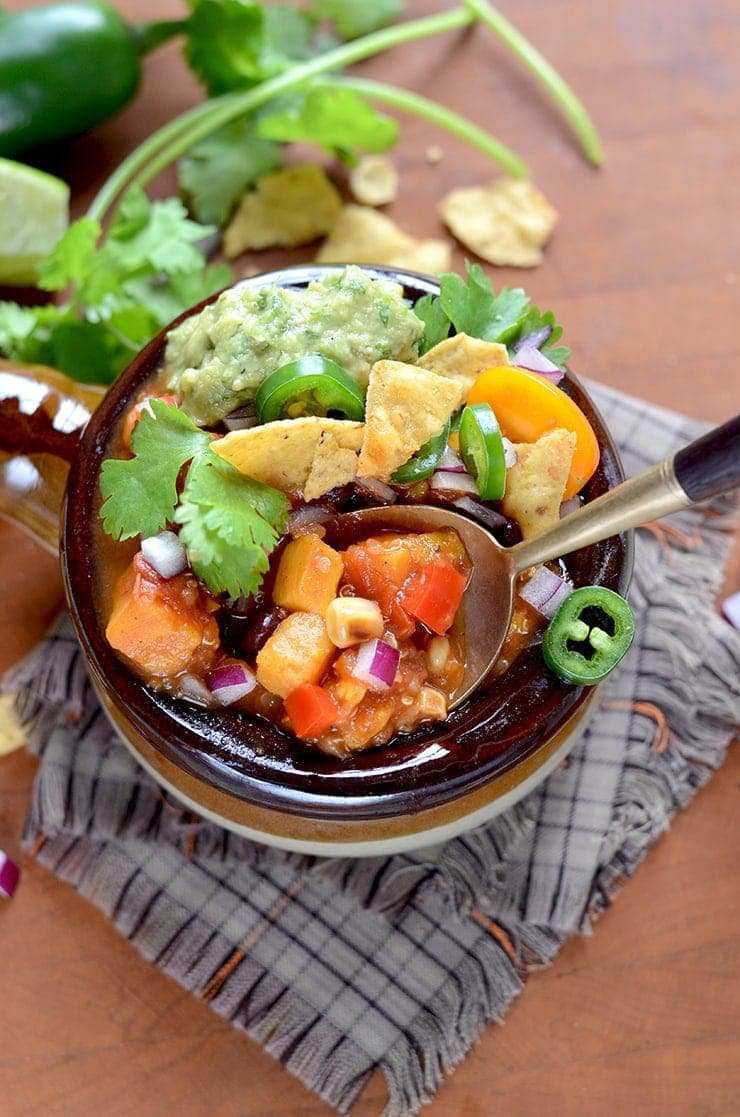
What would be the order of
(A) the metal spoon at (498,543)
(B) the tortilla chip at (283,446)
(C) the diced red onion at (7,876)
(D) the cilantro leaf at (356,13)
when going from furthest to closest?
(D) the cilantro leaf at (356,13) → (C) the diced red onion at (7,876) → (B) the tortilla chip at (283,446) → (A) the metal spoon at (498,543)

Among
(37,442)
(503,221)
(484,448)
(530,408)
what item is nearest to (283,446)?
(484,448)

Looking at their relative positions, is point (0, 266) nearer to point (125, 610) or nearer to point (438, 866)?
point (125, 610)

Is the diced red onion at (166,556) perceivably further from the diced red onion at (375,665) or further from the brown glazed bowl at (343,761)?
the diced red onion at (375,665)

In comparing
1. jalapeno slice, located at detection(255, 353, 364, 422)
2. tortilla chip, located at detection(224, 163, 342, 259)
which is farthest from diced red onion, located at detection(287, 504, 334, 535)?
tortilla chip, located at detection(224, 163, 342, 259)

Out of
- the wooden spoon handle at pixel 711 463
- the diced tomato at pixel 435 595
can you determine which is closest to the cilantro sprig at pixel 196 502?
the diced tomato at pixel 435 595

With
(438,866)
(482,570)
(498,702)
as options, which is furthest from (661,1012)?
(482,570)

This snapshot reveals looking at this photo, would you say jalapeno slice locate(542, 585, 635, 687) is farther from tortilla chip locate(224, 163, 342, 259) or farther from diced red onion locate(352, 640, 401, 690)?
tortilla chip locate(224, 163, 342, 259)
